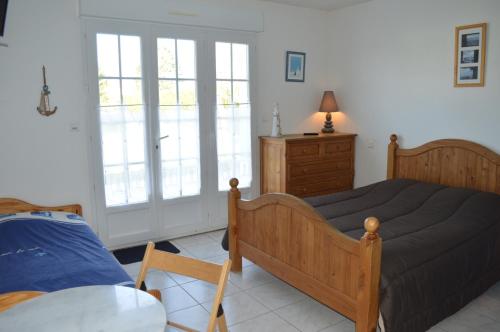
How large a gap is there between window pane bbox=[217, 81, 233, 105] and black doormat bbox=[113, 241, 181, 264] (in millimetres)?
1638

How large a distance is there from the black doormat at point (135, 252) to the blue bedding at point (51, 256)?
2.18 feet

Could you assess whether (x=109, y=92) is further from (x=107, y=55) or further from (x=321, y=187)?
(x=321, y=187)

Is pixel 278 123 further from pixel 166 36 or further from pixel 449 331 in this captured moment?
pixel 449 331

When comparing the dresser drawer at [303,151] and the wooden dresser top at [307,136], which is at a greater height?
the wooden dresser top at [307,136]

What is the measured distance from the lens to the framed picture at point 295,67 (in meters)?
5.02

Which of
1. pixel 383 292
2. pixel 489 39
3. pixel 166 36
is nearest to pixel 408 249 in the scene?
pixel 383 292

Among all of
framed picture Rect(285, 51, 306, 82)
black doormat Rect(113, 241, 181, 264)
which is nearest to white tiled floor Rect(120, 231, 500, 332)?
black doormat Rect(113, 241, 181, 264)

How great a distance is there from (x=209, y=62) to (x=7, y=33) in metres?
1.87

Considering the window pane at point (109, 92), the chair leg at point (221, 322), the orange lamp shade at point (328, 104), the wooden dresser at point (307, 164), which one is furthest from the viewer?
the orange lamp shade at point (328, 104)

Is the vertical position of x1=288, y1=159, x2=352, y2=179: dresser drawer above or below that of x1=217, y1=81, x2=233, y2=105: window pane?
below

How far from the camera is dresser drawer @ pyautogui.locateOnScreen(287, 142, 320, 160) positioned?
4574mm

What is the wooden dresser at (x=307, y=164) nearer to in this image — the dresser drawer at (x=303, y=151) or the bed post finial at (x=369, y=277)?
the dresser drawer at (x=303, y=151)

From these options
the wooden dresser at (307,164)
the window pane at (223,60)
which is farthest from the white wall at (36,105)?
the wooden dresser at (307,164)

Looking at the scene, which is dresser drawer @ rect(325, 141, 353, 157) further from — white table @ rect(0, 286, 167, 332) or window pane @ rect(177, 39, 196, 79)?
white table @ rect(0, 286, 167, 332)
